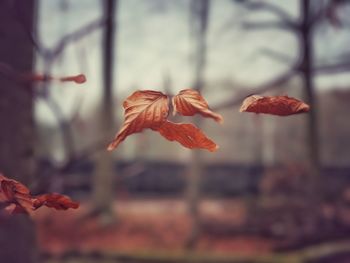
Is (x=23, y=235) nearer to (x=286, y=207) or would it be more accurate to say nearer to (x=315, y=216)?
(x=315, y=216)

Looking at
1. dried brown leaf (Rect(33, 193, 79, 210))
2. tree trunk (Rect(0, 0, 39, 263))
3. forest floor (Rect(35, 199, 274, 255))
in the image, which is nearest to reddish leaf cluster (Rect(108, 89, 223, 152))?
dried brown leaf (Rect(33, 193, 79, 210))

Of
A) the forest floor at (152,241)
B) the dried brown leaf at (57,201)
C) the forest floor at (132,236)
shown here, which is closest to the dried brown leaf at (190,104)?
the dried brown leaf at (57,201)

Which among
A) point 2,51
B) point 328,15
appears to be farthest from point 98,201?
point 2,51

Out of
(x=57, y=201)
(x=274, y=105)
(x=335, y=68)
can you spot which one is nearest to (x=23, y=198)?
(x=57, y=201)

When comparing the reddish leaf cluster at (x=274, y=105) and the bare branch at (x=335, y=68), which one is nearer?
the reddish leaf cluster at (x=274, y=105)

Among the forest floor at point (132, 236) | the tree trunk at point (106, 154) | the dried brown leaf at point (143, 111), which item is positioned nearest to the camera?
the dried brown leaf at point (143, 111)

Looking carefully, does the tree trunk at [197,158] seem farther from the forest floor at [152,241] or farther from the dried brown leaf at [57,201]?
the dried brown leaf at [57,201]
